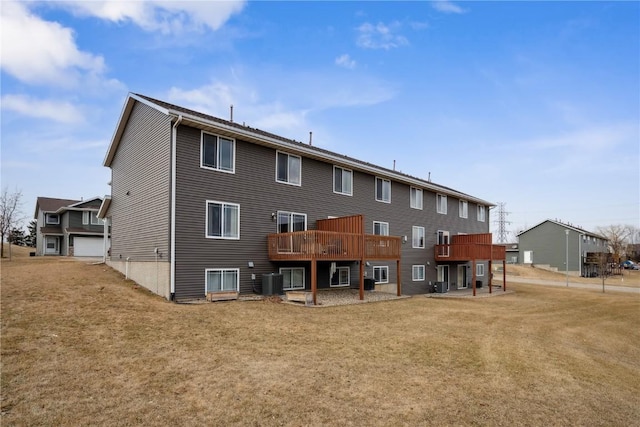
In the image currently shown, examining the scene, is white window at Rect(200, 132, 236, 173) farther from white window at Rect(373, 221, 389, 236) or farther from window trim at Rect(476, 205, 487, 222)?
window trim at Rect(476, 205, 487, 222)

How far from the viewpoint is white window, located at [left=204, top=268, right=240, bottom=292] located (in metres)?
15.2

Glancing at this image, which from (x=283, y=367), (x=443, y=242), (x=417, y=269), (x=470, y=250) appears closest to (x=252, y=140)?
(x=283, y=367)

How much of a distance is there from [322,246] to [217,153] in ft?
18.4

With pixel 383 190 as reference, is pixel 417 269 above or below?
below

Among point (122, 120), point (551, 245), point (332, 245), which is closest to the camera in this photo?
point (332, 245)

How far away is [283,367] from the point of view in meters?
7.44

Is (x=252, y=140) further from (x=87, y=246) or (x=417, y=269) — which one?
(x=87, y=246)

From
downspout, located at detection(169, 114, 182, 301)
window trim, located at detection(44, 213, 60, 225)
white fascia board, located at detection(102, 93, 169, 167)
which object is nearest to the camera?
downspout, located at detection(169, 114, 182, 301)

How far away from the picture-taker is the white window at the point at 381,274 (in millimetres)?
23547

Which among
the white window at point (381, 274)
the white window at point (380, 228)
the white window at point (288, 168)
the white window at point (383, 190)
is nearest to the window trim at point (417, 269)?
the white window at point (381, 274)

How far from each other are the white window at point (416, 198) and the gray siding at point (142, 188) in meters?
16.8

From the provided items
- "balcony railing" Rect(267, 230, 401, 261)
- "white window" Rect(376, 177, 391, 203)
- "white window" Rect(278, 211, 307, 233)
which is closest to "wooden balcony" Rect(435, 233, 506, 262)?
Answer: "white window" Rect(376, 177, 391, 203)

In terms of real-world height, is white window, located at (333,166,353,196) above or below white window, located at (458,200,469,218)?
above

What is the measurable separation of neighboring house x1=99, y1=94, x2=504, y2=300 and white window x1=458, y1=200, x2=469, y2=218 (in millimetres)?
11051
